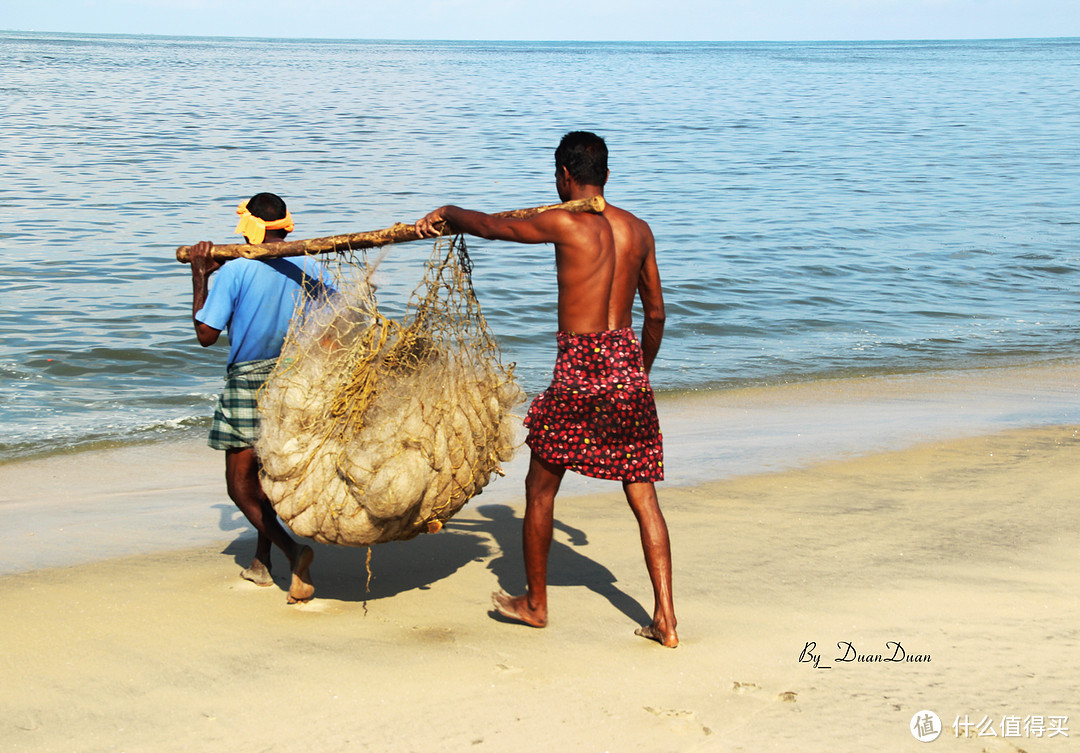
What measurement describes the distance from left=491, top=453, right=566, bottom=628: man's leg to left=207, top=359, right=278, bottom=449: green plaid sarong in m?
1.12

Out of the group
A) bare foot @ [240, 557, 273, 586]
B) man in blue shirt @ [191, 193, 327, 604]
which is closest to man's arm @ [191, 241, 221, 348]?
man in blue shirt @ [191, 193, 327, 604]

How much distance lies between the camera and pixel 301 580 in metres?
4.04

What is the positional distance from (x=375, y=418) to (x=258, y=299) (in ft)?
2.36

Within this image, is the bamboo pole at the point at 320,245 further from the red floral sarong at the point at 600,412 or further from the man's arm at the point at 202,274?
the red floral sarong at the point at 600,412

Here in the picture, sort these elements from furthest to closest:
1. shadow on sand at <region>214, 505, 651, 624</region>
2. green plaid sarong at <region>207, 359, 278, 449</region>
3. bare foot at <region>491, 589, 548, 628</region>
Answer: shadow on sand at <region>214, 505, 651, 624</region>
green plaid sarong at <region>207, 359, 278, 449</region>
bare foot at <region>491, 589, 548, 628</region>

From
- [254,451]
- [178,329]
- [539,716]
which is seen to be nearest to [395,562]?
[254,451]

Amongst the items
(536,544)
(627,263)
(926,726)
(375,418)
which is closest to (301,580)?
(375,418)

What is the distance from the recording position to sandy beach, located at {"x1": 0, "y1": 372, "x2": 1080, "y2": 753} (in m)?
3.12

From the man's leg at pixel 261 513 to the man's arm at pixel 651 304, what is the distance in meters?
1.57

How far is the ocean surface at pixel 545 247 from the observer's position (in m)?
9.13

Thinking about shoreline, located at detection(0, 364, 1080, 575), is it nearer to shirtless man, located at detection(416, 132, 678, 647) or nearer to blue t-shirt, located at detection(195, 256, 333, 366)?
blue t-shirt, located at detection(195, 256, 333, 366)

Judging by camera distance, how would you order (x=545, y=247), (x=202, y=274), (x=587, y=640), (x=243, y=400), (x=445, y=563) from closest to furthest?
(x=587, y=640), (x=202, y=274), (x=243, y=400), (x=445, y=563), (x=545, y=247)

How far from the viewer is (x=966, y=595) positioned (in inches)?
160

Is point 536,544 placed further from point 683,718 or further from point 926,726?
point 926,726
